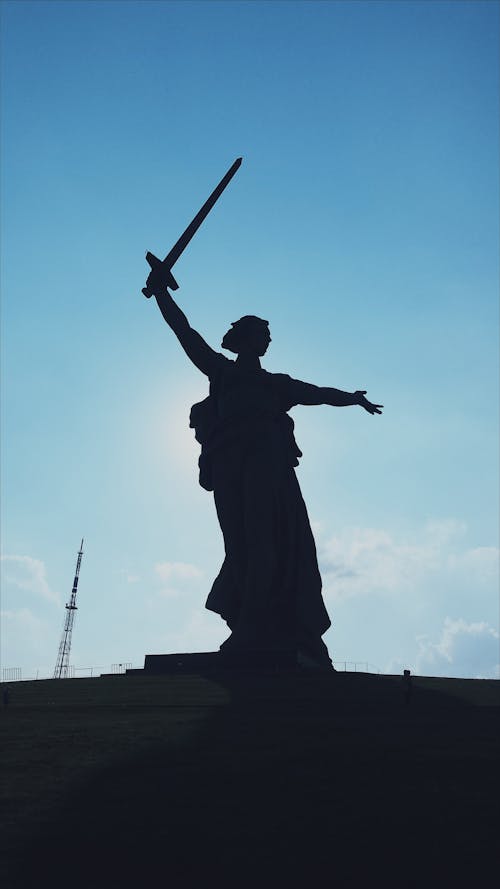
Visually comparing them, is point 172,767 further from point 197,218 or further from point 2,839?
point 197,218

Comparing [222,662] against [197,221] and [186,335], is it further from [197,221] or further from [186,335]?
[197,221]

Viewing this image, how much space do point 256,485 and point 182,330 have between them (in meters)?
4.05

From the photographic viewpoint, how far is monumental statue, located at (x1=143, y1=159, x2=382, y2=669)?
19.3 metres

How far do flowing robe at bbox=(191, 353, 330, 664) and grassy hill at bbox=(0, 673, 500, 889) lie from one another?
7660 mm

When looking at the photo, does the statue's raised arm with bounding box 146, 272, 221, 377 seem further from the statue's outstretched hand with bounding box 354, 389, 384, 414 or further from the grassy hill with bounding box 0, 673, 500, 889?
the grassy hill with bounding box 0, 673, 500, 889

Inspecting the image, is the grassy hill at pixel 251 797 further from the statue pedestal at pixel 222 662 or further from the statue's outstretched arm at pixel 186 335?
the statue's outstretched arm at pixel 186 335

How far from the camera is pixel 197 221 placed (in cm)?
2117

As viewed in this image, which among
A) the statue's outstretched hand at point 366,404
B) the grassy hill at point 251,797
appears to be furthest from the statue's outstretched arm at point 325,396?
the grassy hill at point 251,797

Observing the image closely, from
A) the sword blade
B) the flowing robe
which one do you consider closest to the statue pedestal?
the flowing robe

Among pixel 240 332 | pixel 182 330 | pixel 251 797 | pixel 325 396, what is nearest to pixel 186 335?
pixel 182 330

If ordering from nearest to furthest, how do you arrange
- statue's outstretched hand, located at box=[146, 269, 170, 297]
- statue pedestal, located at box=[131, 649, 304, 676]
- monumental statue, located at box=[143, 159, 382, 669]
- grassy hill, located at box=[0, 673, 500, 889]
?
grassy hill, located at box=[0, 673, 500, 889]
statue pedestal, located at box=[131, 649, 304, 676]
monumental statue, located at box=[143, 159, 382, 669]
statue's outstretched hand, located at box=[146, 269, 170, 297]

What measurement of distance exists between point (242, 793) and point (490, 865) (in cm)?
203

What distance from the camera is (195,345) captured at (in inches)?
825

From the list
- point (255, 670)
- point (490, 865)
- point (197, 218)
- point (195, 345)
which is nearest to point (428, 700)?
point (255, 670)
